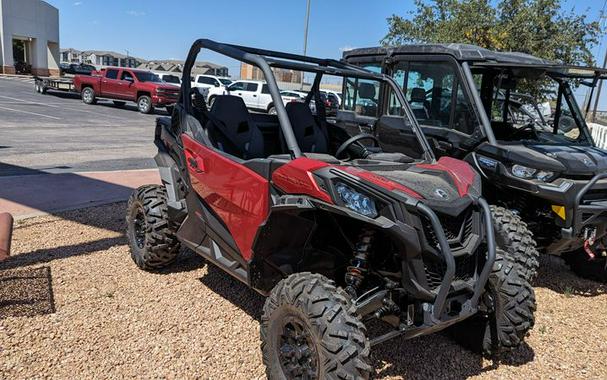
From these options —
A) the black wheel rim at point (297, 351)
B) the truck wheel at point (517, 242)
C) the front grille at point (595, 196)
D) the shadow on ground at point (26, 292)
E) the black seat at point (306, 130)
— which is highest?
the black seat at point (306, 130)

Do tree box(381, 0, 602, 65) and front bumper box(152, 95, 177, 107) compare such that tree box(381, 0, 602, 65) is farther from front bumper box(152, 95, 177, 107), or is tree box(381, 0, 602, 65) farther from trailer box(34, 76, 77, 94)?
trailer box(34, 76, 77, 94)

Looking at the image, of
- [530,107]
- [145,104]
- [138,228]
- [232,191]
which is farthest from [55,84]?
[232,191]

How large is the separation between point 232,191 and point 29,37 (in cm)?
4677

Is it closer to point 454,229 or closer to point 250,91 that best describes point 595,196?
point 454,229

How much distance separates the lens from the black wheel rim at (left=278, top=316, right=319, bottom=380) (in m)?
2.84

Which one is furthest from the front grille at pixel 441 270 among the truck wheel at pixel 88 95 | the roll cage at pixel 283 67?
the truck wheel at pixel 88 95

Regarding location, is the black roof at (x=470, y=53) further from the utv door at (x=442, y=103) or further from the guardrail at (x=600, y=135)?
the guardrail at (x=600, y=135)

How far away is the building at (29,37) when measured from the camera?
40875mm

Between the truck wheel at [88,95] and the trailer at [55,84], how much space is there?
3.14 ft

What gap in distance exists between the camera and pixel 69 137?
13.4 meters

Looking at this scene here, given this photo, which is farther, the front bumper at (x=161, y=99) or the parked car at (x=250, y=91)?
the parked car at (x=250, y=91)

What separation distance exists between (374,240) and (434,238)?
0.39 meters

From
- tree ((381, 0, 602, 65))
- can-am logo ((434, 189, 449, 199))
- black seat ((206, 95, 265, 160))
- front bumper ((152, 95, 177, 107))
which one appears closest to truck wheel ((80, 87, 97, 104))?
front bumper ((152, 95, 177, 107))

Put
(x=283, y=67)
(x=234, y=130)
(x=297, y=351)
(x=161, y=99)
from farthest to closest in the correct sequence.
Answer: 1. (x=161, y=99)
2. (x=234, y=130)
3. (x=283, y=67)
4. (x=297, y=351)
